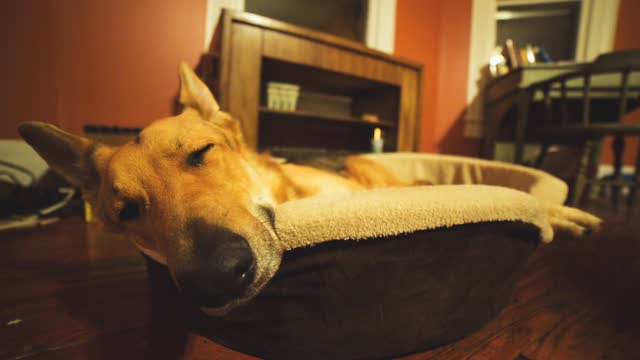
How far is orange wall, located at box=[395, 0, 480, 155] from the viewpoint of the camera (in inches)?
135

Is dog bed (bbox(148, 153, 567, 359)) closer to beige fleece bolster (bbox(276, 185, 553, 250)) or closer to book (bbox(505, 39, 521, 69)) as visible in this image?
beige fleece bolster (bbox(276, 185, 553, 250))

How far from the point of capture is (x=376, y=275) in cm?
57

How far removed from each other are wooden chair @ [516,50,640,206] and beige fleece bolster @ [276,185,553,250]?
5.52ft

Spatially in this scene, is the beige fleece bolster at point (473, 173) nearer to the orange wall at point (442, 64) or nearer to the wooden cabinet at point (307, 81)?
the wooden cabinet at point (307, 81)

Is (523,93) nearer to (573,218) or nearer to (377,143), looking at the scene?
(377,143)

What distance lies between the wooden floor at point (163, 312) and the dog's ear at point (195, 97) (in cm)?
54

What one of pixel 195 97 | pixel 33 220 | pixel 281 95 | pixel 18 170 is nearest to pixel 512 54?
pixel 281 95

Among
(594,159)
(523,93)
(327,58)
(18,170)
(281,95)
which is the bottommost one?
(18,170)

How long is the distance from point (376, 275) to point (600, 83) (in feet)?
8.84

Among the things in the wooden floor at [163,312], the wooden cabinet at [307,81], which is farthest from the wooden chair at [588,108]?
the wooden cabinet at [307,81]

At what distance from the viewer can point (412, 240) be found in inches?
22.8

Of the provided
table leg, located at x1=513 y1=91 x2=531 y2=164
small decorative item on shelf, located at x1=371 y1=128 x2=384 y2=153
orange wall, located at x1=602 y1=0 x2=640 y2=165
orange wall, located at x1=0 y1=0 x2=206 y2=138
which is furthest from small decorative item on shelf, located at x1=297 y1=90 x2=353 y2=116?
orange wall, located at x1=602 y1=0 x2=640 y2=165

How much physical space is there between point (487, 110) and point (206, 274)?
370 cm

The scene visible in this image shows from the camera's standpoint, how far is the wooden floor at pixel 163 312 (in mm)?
634
